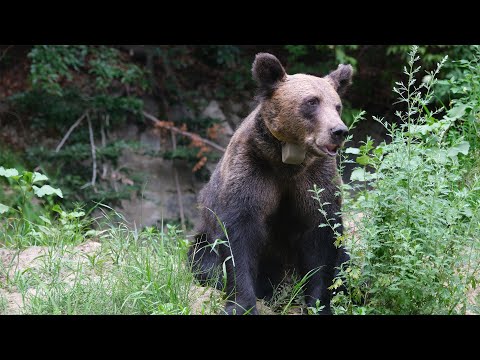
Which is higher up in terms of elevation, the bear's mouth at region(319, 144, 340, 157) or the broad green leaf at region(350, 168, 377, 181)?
the bear's mouth at region(319, 144, 340, 157)

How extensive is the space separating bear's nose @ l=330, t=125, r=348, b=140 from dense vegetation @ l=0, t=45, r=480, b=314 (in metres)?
0.13

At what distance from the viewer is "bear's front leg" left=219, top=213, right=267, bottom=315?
16.1ft

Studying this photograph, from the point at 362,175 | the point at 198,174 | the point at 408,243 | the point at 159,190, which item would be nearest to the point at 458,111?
the point at 362,175

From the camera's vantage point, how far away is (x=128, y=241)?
18.2 ft

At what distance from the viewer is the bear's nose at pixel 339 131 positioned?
4.54 m

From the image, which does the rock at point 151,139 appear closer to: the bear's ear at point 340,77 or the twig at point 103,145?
the twig at point 103,145

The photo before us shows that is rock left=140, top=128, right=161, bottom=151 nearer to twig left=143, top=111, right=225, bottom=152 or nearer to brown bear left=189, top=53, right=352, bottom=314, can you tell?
twig left=143, top=111, right=225, bottom=152

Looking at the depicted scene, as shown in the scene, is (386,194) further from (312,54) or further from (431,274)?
(312,54)

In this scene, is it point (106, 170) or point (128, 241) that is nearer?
point (128, 241)

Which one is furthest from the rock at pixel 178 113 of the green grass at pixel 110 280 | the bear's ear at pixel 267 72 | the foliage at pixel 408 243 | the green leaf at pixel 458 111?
the foliage at pixel 408 243

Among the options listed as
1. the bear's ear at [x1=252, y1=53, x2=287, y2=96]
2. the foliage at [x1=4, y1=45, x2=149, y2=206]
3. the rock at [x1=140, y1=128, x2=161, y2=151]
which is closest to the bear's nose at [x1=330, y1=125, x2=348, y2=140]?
the bear's ear at [x1=252, y1=53, x2=287, y2=96]
